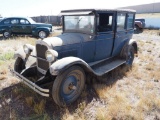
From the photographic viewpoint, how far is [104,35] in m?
4.85

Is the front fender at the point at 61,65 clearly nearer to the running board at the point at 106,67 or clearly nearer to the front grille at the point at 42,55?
the front grille at the point at 42,55

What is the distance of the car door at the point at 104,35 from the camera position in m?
4.73

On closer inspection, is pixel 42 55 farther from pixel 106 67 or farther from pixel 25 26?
pixel 25 26

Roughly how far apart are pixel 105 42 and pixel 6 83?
3064 millimetres

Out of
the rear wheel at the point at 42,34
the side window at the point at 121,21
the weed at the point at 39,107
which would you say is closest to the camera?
the weed at the point at 39,107

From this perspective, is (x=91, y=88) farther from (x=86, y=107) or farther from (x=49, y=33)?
(x=49, y=33)

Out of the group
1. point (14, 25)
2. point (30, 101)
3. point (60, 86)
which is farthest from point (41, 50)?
point (14, 25)

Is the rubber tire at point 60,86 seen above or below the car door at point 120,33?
below

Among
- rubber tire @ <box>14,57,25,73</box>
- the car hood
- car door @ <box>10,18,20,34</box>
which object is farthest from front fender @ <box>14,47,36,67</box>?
car door @ <box>10,18,20,34</box>

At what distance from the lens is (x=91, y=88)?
15.1 feet

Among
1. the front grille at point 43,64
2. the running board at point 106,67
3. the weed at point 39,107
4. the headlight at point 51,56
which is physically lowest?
the weed at point 39,107

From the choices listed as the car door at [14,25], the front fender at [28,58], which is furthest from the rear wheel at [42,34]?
the front fender at [28,58]

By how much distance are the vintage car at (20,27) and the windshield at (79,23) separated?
808cm

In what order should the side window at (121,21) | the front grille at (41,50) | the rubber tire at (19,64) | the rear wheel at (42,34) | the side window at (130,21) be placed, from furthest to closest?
the rear wheel at (42,34) < the side window at (130,21) < the side window at (121,21) < the rubber tire at (19,64) < the front grille at (41,50)
